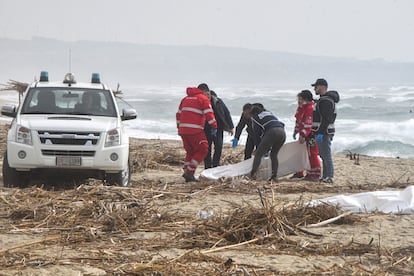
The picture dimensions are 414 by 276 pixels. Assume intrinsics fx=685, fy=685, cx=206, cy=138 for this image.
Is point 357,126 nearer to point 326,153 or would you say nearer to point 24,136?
point 326,153

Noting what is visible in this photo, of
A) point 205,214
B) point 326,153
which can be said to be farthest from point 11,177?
point 326,153

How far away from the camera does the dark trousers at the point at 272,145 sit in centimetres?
1161

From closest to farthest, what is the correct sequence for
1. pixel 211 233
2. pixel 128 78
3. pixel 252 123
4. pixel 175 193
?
1. pixel 211 233
2. pixel 175 193
3. pixel 252 123
4. pixel 128 78

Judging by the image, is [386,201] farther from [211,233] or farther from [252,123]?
[252,123]

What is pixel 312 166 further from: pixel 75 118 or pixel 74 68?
pixel 74 68

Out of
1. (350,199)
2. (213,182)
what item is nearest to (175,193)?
(213,182)

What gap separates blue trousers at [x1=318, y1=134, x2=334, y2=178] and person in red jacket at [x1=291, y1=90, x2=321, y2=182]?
0.79 feet

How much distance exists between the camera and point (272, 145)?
11.7 m

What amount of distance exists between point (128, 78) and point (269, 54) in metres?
71.2

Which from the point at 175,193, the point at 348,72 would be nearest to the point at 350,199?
the point at 175,193

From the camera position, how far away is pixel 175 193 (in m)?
9.46

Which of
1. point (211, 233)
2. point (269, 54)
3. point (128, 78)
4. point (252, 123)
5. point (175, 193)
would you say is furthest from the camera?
point (269, 54)

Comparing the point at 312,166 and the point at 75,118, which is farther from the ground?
the point at 75,118

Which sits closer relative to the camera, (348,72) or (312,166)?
(312,166)
